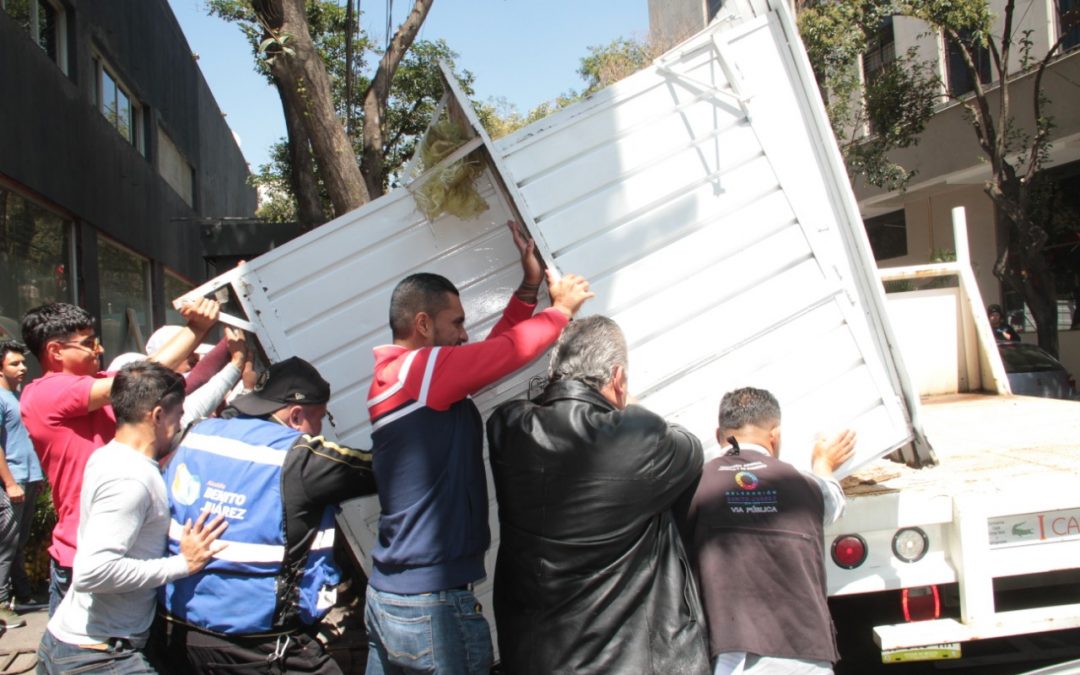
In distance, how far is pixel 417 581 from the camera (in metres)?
2.32

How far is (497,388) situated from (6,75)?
666cm

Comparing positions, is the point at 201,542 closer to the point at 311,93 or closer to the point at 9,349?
the point at 9,349

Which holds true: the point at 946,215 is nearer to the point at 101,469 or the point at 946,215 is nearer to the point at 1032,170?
the point at 1032,170

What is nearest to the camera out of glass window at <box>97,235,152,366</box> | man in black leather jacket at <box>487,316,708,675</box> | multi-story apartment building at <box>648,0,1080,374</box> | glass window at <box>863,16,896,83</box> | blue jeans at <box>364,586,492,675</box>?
man in black leather jacket at <box>487,316,708,675</box>

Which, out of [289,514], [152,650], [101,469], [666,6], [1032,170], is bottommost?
[1032,170]

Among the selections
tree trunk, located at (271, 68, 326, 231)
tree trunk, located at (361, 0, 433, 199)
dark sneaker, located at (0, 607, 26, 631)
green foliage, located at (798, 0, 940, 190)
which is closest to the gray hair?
dark sneaker, located at (0, 607, 26, 631)

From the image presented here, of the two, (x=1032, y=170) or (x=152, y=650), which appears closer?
(x=152, y=650)

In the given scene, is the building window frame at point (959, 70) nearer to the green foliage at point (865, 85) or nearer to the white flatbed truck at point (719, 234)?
the green foliage at point (865, 85)

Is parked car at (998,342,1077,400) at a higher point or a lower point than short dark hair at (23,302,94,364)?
lower

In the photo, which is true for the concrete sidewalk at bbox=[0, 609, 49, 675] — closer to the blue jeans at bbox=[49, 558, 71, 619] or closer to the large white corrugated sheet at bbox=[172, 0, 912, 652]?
the blue jeans at bbox=[49, 558, 71, 619]

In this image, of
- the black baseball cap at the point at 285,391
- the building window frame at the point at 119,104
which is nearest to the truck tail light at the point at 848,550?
the black baseball cap at the point at 285,391

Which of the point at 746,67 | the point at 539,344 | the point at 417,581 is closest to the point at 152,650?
the point at 417,581

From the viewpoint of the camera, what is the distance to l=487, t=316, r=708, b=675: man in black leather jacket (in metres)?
2.18

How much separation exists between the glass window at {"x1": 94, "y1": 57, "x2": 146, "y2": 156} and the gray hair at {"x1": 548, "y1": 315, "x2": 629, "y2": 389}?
10.8 metres
